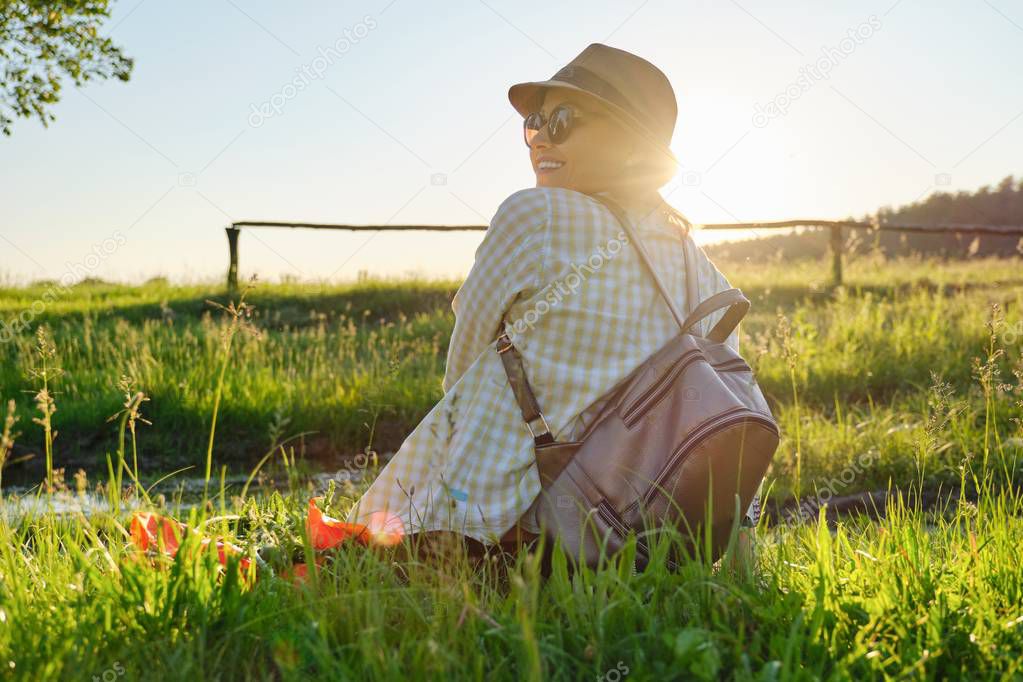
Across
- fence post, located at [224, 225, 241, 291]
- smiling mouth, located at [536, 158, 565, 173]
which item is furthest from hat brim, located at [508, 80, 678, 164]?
fence post, located at [224, 225, 241, 291]

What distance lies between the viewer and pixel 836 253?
1267 centimetres

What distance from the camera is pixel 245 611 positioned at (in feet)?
6.52

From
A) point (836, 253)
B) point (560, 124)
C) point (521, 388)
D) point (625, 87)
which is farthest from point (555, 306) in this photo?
point (836, 253)

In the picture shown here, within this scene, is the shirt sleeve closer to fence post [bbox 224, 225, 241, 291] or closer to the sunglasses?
the sunglasses

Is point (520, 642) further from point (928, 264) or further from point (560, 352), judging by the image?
point (928, 264)

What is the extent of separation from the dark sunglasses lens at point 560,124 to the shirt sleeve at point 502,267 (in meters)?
0.36

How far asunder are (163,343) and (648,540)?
713 cm

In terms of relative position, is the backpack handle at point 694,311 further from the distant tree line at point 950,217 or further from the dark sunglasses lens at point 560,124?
the distant tree line at point 950,217

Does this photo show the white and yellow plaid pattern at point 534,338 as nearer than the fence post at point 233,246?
Yes

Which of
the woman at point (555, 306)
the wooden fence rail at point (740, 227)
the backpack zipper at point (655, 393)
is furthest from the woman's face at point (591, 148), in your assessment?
the wooden fence rail at point (740, 227)

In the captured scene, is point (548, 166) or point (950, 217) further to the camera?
point (950, 217)

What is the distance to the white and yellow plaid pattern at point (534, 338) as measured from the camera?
99.3 inches

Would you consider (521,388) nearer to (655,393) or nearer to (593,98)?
(655,393)

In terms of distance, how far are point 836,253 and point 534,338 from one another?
11.2 m
